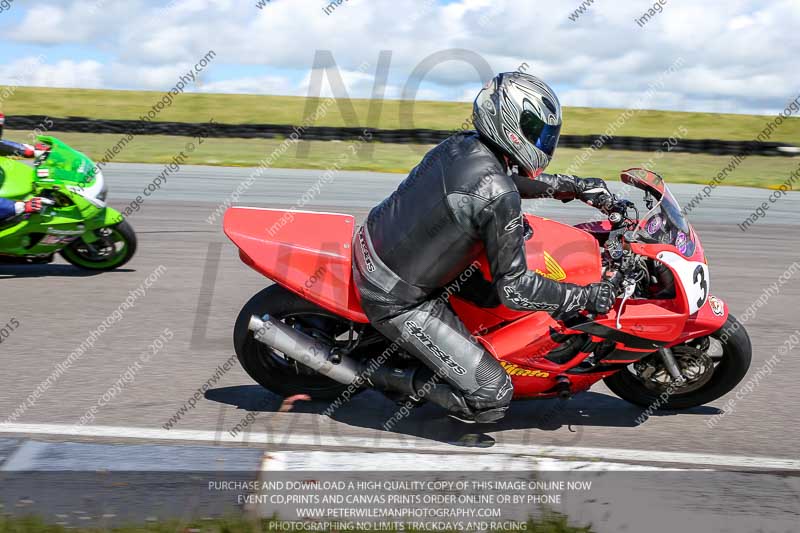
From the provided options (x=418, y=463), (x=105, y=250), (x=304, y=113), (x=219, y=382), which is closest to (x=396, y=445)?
(x=418, y=463)

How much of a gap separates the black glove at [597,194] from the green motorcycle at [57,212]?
15.9ft

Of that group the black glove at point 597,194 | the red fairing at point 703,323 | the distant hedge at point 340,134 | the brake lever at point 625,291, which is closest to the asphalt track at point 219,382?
the red fairing at point 703,323

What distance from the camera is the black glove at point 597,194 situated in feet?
15.8

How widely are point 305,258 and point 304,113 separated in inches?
1234

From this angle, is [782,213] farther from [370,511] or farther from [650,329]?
[370,511]

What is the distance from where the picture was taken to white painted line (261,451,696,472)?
3949 mm

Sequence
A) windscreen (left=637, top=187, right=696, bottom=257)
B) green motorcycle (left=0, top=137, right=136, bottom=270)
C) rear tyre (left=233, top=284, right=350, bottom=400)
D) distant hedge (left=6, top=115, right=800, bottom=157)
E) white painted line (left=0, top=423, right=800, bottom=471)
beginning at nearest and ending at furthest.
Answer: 1. white painted line (left=0, top=423, right=800, bottom=471)
2. windscreen (left=637, top=187, right=696, bottom=257)
3. rear tyre (left=233, top=284, right=350, bottom=400)
4. green motorcycle (left=0, top=137, right=136, bottom=270)
5. distant hedge (left=6, top=115, right=800, bottom=157)

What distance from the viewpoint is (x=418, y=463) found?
4.04 m

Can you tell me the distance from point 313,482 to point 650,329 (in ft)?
6.05

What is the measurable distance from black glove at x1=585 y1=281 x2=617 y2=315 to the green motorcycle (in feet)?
17.2

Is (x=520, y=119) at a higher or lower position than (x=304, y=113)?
higher

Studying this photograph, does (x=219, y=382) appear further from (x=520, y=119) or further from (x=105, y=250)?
(x=105, y=250)

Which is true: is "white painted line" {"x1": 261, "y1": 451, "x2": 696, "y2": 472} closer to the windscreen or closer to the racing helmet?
the windscreen

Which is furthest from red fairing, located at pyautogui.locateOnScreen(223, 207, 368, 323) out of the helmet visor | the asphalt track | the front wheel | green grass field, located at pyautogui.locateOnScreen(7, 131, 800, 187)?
green grass field, located at pyautogui.locateOnScreen(7, 131, 800, 187)
